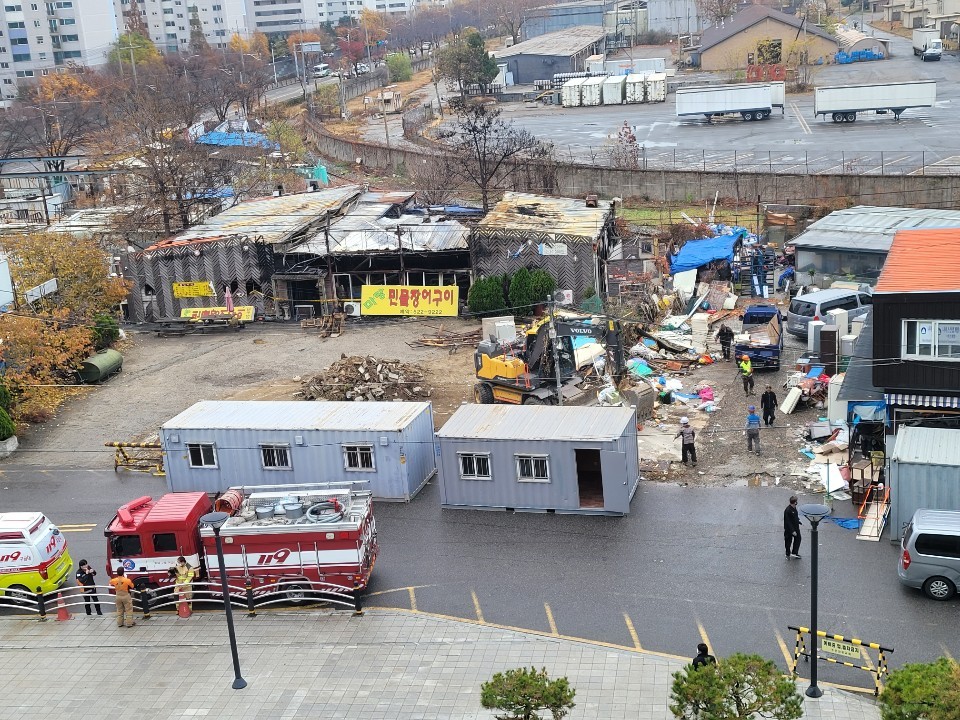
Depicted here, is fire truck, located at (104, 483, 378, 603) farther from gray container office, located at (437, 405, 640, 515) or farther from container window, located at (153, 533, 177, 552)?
gray container office, located at (437, 405, 640, 515)

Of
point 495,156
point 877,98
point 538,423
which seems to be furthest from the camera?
point 877,98

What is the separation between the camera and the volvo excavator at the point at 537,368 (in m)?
26.8

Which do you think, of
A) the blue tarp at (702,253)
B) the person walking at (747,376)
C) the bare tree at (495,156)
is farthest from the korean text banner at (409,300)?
the bare tree at (495,156)

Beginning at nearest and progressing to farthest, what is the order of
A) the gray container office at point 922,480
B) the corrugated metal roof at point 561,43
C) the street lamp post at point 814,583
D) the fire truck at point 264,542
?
the street lamp post at point 814,583, the fire truck at point 264,542, the gray container office at point 922,480, the corrugated metal roof at point 561,43

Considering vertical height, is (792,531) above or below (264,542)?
below

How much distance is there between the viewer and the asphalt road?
16969 millimetres

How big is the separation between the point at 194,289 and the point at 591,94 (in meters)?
51.0

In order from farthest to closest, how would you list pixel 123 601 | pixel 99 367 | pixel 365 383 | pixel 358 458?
pixel 99 367
pixel 365 383
pixel 358 458
pixel 123 601

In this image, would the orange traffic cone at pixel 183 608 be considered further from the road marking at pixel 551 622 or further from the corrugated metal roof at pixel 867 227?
the corrugated metal roof at pixel 867 227

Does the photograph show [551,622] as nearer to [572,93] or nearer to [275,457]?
[275,457]

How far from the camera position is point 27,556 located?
1952cm

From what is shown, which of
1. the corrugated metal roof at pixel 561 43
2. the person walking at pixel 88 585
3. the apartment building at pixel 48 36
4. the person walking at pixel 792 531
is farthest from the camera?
the apartment building at pixel 48 36

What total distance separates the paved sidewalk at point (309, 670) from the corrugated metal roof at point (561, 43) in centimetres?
8664

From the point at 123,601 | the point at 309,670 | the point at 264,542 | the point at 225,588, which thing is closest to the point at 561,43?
the point at 264,542
